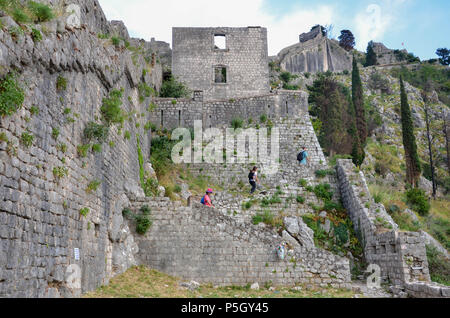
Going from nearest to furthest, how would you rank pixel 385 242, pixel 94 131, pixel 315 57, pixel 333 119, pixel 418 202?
1. pixel 94 131
2. pixel 385 242
3. pixel 418 202
4. pixel 333 119
5. pixel 315 57

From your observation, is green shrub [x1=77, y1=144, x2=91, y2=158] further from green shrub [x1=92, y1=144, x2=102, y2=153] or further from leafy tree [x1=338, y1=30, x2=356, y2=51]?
leafy tree [x1=338, y1=30, x2=356, y2=51]

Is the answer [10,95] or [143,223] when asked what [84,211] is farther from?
[143,223]

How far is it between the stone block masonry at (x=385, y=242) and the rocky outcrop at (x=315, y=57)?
3558 centimetres

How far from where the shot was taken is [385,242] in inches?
574

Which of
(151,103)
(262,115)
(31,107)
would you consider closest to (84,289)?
(31,107)

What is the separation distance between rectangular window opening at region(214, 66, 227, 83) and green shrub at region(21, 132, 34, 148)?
73.9 ft

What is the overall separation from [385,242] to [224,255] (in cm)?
610

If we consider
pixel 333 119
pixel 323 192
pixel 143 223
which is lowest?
pixel 143 223

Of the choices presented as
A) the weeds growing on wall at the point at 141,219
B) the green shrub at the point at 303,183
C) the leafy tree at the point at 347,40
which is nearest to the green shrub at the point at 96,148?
the weeds growing on wall at the point at 141,219

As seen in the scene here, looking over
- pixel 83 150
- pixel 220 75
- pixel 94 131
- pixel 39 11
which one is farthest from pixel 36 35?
pixel 220 75

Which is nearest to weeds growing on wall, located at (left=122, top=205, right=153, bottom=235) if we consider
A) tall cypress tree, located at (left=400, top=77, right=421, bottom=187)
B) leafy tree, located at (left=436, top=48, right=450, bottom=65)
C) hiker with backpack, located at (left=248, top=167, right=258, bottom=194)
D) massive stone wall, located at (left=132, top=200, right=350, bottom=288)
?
massive stone wall, located at (left=132, top=200, right=350, bottom=288)

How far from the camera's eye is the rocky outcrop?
52781 mm

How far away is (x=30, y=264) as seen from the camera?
679 centimetres

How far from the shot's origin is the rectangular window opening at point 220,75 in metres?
28.6
